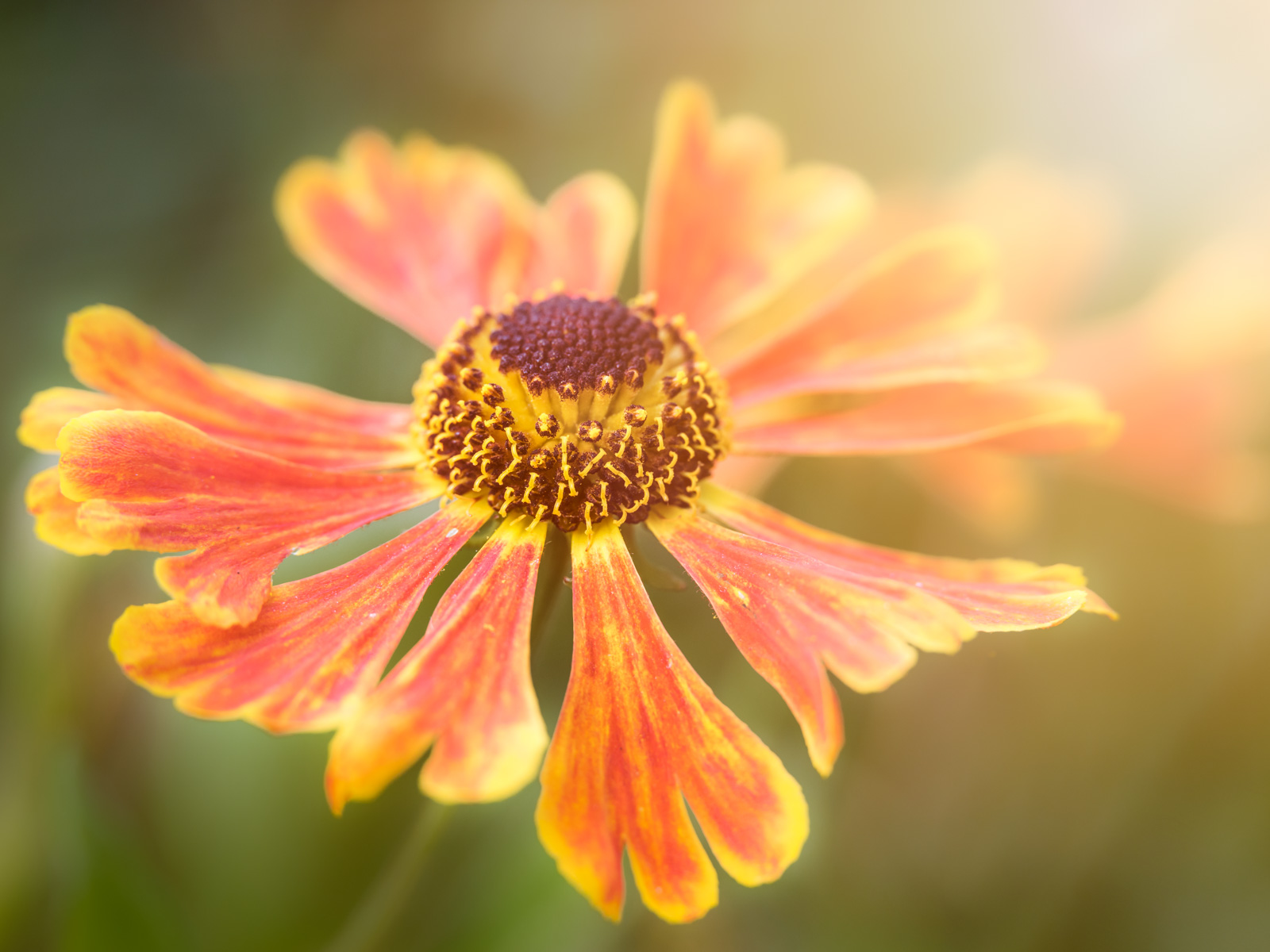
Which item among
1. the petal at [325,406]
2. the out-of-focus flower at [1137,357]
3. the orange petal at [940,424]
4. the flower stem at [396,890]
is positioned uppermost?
the out-of-focus flower at [1137,357]

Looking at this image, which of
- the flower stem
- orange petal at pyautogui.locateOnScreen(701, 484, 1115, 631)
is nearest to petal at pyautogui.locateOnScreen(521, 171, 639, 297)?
orange petal at pyautogui.locateOnScreen(701, 484, 1115, 631)

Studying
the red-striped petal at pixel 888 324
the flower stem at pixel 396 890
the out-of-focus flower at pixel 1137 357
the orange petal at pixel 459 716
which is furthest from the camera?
the out-of-focus flower at pixel 1137 357

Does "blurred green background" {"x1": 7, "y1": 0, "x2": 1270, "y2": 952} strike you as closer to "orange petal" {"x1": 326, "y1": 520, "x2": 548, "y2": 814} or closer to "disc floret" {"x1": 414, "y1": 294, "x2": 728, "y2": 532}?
"disc floret" {"x1": 414, "y1": 294, "x2": 728, "y2": 532}

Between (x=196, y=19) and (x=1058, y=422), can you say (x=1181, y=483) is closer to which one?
(x=1058, y=422)

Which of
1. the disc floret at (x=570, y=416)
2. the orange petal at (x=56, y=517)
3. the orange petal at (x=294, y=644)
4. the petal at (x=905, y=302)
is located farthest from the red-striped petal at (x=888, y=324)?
the orange petal at (x=56, y=517)

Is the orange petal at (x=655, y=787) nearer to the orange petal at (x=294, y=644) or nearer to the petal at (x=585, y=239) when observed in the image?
the orange petal at (x=294, y=644)

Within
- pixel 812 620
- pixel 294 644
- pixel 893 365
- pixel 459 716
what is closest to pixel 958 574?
pixel 812 620

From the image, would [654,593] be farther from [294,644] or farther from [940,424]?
[294,644]
